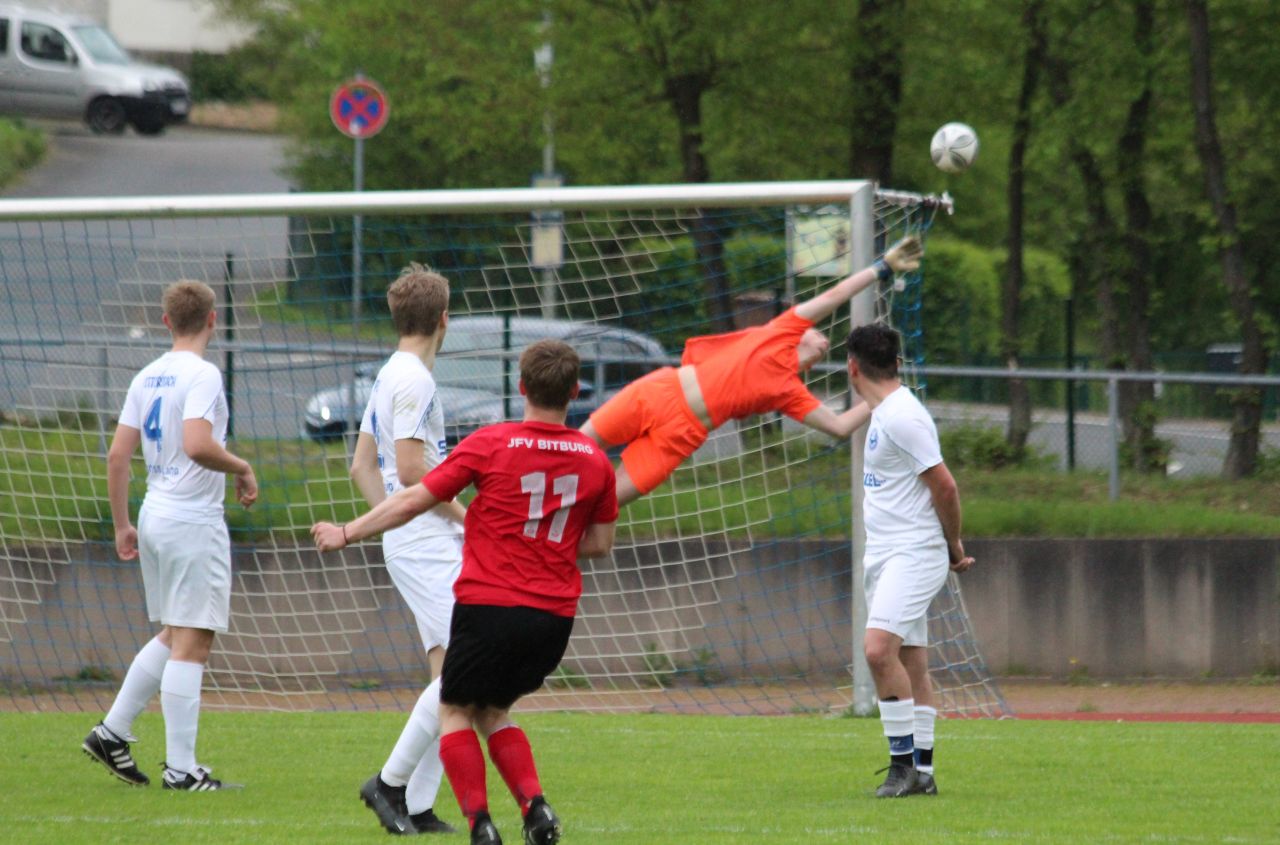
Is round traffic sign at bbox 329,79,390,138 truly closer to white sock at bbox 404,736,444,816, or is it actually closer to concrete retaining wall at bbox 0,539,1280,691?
concrete retaining wall at bbox 0,539,1280,691

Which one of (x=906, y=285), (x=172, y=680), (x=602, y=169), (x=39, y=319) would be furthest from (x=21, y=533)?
(x=602, y=169)

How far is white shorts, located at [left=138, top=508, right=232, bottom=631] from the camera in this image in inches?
272

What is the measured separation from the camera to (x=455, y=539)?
6.22 m

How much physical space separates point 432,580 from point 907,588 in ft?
6.52

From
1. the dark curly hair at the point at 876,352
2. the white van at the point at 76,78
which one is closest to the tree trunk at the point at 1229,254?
A: the dark curly hair at the point at 876,352

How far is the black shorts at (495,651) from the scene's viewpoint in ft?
17.2

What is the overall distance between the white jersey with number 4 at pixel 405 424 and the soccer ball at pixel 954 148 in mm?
4184

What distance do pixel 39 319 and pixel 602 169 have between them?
8.37 meters

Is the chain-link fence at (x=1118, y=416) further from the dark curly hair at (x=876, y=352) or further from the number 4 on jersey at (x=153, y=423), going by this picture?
the number 4 on jersey at (x=153, y=423)

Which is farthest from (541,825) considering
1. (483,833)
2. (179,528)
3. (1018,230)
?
(1018,230)

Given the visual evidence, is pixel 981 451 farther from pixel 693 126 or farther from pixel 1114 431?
pixel 693 126

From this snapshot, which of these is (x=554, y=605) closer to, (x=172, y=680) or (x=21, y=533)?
(x=172, y=680)

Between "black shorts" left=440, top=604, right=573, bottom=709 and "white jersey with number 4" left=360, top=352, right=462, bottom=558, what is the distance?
2.80ft

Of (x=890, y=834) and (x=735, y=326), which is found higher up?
(x=735, y=326)
